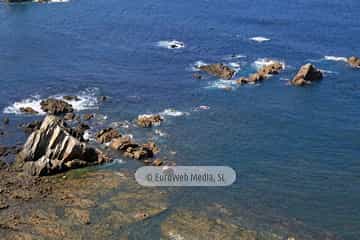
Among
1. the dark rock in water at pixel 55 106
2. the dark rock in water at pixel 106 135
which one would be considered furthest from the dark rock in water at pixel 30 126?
the dark rock in water at pixel 106 135

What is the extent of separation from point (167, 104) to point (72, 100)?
1776cm

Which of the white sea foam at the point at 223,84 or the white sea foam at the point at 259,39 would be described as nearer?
the white sea foam at the point at 223,84

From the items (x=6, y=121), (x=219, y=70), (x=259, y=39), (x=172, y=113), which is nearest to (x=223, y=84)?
(x=219, y=70)

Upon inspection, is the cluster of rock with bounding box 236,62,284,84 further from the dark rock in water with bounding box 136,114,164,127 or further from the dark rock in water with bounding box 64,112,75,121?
the dark rock in water with bounding box 64,112,75,121

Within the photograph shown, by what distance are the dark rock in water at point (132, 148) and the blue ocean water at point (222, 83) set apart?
4.03 m

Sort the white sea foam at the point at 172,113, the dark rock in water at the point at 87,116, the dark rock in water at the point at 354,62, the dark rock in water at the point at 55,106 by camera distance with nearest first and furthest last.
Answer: the dark rock in water at the point at 87,116, the dark rock in water at the point at 55,106, the white sea foam at the point at 172,113, the dark rock in water at the point at 354,62

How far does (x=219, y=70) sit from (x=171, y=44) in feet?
78.0

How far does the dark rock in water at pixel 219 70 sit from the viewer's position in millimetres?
122375

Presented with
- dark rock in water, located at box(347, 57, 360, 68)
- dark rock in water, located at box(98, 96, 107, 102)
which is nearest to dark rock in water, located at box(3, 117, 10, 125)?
dark rock in water, located at box(98, 96, 107, 102)

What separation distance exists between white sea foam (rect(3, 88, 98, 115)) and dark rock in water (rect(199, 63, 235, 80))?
26.9 m

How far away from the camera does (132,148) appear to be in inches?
3556

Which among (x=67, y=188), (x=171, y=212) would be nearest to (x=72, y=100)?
(x=67, y=188)

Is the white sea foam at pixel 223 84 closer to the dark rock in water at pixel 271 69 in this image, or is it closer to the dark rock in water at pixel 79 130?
the dark rock in water at pixel 271 69

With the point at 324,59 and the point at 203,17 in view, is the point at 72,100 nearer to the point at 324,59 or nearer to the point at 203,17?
the point at 324,59
